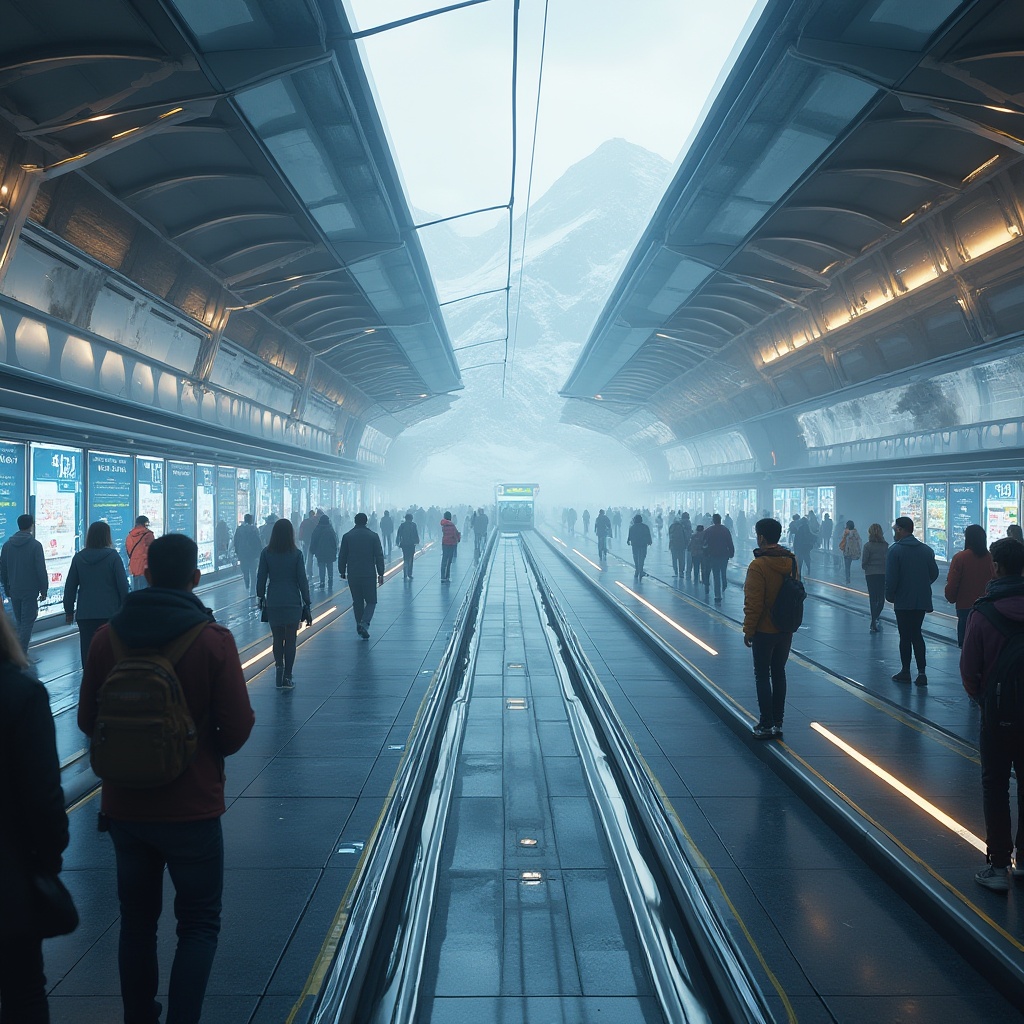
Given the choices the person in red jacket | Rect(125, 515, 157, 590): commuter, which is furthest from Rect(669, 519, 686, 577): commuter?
Rect(125, 515, 157, 590): commuter

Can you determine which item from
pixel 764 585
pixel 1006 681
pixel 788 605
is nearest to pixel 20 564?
pixel 764 585

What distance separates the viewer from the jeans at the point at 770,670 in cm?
750

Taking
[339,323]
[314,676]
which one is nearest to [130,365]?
[314,676]

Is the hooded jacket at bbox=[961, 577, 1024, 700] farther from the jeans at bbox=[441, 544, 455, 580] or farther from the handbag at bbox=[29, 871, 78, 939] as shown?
the jeans at bbox=[441, 544, 455, 580]

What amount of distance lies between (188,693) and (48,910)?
813mm

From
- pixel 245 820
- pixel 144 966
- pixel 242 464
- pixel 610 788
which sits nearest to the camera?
pixel 144 966

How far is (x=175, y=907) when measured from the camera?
3.09 metres

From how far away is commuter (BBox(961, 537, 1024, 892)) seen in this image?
454 cm

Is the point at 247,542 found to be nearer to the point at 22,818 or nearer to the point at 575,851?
the point at 575,851

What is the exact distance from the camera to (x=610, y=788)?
6.74 metres

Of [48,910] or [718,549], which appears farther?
[718,549]

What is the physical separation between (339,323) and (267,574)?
1550 centimetres

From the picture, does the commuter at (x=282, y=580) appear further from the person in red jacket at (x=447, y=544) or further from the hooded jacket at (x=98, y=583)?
the person in red jacket at (x=447, y=544)

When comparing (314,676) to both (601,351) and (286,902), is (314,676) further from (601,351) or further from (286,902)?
(601,351)
